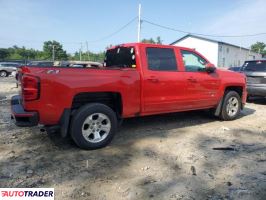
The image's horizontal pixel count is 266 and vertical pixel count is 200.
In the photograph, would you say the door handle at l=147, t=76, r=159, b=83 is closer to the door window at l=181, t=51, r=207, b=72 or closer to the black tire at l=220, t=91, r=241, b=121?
the door window at l=181, t=51, r=207, b=72

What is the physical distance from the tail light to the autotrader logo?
4.93ft

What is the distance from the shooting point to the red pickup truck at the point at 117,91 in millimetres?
4922

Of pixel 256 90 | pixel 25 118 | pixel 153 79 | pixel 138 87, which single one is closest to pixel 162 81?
pixel 153 79

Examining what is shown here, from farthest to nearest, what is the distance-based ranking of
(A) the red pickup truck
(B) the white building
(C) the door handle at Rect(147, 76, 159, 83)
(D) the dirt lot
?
1. (B) the white building
2. (C) the door handle at Rect(147, 76, 159, 83)
3. (A) the red pickup truck
4. (D) the dirt lot

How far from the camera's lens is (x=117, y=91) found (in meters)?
5.60

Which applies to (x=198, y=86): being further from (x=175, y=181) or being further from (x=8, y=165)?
(x=8, y=165)

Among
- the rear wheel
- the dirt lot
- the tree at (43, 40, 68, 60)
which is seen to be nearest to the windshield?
the dirt lot

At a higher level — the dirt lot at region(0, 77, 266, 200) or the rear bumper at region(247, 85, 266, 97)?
the rear bumper at region(247, 85, 266, 97)

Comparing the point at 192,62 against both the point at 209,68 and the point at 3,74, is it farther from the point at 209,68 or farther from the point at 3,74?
the point at 3,74

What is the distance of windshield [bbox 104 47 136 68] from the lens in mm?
6233

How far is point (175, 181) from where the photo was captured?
4211 millimetres

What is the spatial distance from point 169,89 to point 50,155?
2674 mm

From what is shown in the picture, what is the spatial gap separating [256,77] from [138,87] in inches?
253

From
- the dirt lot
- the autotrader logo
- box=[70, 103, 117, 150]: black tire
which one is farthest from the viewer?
box=[70, 103, 117, 150]: black tire
